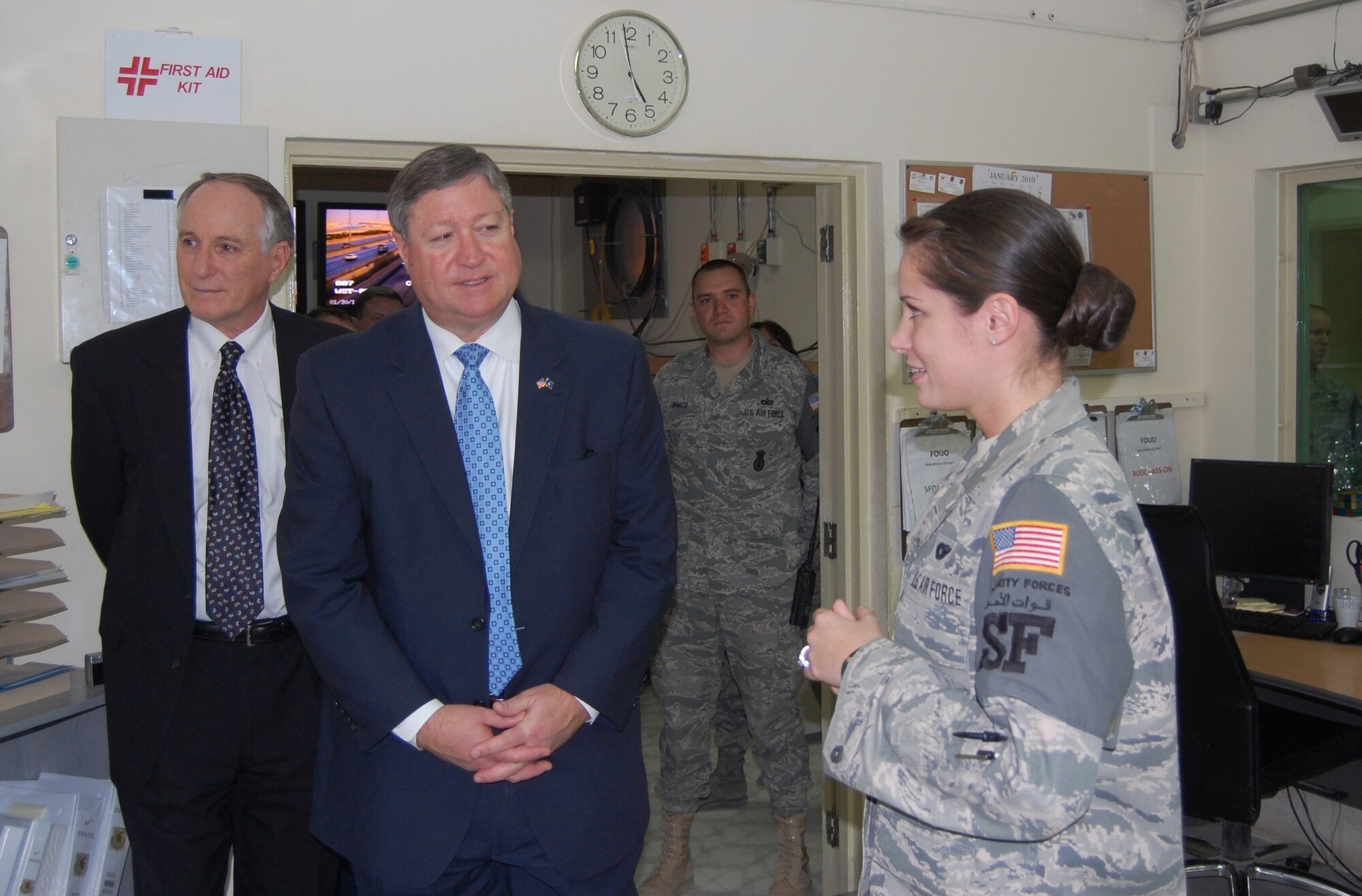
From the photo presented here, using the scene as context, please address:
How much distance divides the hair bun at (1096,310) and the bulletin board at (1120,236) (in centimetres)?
Answer: 198

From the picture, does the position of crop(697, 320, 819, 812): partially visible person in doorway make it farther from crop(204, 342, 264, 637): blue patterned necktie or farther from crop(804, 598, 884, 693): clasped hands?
crop(804, 598, 884, 693): clasped hands

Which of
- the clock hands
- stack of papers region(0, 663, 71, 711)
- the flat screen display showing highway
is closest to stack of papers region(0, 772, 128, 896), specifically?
stack of papers region(0, 663, 71, 711)

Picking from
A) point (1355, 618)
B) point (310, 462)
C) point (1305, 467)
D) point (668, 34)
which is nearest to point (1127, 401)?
point (1305, 467)

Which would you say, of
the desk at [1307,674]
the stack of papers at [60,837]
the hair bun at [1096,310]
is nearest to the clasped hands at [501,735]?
the hair bun at [1096,310]

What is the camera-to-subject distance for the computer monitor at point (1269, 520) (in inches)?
121

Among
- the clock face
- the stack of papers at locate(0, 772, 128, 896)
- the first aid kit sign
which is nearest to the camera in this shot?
the stack of papers at locate(0, 772, 128, 896)

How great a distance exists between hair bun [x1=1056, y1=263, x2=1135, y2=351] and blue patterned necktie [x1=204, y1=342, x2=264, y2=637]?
1.41m

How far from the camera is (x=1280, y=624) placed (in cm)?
303

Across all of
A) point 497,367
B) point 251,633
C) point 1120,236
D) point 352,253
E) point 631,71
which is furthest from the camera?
point 352,253

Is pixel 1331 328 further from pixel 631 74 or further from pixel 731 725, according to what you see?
pixel 731 725

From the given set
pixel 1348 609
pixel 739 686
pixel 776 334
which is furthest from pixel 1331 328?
pixel 739 686

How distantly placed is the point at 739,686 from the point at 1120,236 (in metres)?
1.74

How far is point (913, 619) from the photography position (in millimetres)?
1240

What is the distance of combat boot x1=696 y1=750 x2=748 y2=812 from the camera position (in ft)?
12.8
